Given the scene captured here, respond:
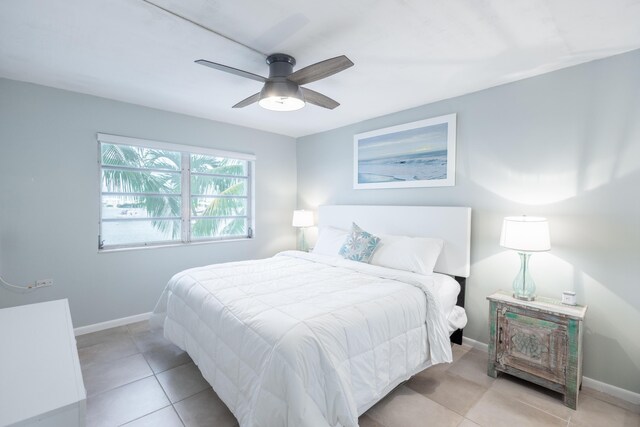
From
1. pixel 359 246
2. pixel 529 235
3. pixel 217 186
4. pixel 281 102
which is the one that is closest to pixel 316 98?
pixel 281 102

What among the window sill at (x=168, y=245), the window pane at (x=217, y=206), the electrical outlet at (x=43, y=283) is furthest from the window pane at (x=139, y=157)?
the electrical outlet at (x=43, y=283)

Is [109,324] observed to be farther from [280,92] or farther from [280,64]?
[280,64]

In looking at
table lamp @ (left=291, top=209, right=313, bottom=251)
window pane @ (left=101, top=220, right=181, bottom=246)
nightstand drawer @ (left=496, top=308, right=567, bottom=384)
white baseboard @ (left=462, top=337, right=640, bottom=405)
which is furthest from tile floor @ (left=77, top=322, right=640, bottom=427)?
table lamp @ (left=291, top=209, right=313, bottom=251)

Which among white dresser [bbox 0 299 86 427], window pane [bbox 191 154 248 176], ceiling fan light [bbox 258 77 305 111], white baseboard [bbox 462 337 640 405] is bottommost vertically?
white baseboard [bbox 462 337 640 405]

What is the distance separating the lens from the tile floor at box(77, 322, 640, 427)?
1.90 metres

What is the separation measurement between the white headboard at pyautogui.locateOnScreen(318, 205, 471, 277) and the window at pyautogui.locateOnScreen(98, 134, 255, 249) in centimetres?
172

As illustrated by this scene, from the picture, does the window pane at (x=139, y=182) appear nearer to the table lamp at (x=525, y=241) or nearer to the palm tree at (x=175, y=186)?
the palm tree at (x=175, y=186)

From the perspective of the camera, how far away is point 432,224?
311 cm

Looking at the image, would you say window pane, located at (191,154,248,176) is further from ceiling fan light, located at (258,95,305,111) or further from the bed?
ceiling fan light, located at (258,95,305,111)

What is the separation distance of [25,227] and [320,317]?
120 inches

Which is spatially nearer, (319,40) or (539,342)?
(319,40)

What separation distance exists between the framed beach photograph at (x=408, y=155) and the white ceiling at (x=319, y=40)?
43cm

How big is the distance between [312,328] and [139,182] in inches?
120

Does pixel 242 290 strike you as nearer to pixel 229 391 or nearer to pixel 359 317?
pixel 229 391
